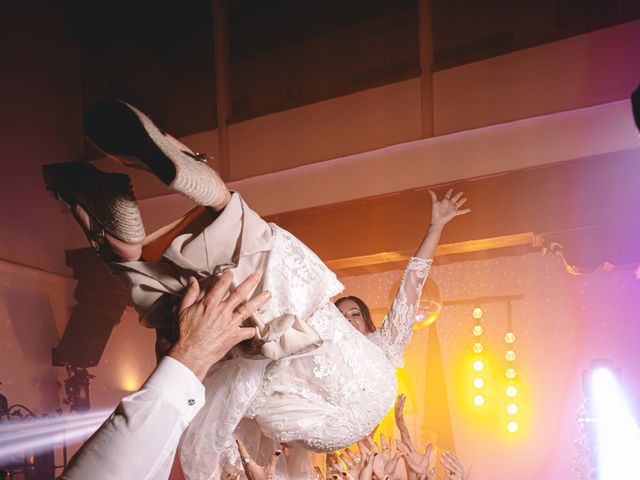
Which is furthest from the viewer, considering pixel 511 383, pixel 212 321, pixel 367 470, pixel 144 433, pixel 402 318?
pixel 511 383

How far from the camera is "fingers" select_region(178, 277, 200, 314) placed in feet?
3.85

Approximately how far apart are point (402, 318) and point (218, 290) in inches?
47.1

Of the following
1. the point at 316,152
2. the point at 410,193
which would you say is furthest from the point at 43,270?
the point at 410,193

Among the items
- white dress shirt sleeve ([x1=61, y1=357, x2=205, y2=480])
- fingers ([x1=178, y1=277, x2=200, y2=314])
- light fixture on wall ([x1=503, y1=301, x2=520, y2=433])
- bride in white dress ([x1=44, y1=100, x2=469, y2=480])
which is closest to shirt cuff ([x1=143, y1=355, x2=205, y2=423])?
white dress shirt sleeve ([x1=61, y1=357, x2=205, y2=480])

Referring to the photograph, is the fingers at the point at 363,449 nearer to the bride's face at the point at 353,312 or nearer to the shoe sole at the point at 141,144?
the shoe sole at the point at 141,144

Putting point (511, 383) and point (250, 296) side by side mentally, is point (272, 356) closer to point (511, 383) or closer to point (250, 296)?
point (250, 296)

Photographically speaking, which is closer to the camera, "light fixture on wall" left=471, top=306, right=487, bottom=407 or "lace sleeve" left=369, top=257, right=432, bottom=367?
"lace sleeve" left=369, top=257, right=432, bottom=367

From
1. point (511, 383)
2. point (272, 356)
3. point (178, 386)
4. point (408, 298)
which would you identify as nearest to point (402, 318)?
point (408, 298)

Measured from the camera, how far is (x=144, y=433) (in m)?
1.01

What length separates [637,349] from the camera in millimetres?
5762

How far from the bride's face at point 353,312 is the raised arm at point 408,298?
5.09 ft

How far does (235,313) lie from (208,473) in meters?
0.73

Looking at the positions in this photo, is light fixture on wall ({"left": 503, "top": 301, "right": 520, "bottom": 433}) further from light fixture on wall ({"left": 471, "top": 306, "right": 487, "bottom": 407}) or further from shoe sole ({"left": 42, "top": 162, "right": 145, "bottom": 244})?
shoe sole ({"left": 42, "top": 162, "right": 145, "bottom": 244})

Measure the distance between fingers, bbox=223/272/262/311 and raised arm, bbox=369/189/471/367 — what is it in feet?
3.44
